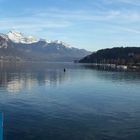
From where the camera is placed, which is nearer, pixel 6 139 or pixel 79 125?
pixel 6 139

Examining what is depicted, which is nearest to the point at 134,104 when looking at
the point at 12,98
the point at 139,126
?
the point at 139,126

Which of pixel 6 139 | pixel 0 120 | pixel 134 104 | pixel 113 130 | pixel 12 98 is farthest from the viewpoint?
pixel 12 98

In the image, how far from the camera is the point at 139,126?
46.7m

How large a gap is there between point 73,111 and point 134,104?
16571 millimetres

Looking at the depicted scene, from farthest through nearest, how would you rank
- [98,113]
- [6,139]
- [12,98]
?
[12,98] < [98,113] < [6,139]

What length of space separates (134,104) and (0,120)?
54677 mm

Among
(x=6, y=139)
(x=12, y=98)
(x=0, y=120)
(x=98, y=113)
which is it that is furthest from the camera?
(x=12, y=98)

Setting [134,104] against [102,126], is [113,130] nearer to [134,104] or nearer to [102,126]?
[102,126]

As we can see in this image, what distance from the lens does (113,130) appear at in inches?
1737

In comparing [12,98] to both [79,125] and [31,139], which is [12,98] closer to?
[79,125]

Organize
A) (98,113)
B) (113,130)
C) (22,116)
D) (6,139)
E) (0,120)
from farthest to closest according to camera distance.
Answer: (98,113) → (22,116) → (113,130) → (6,139) → (0,120)

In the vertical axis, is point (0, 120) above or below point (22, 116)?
above

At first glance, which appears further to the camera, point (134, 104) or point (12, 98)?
point (12, 98)

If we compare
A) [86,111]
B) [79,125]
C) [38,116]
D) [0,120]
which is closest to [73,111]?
[86,111]
